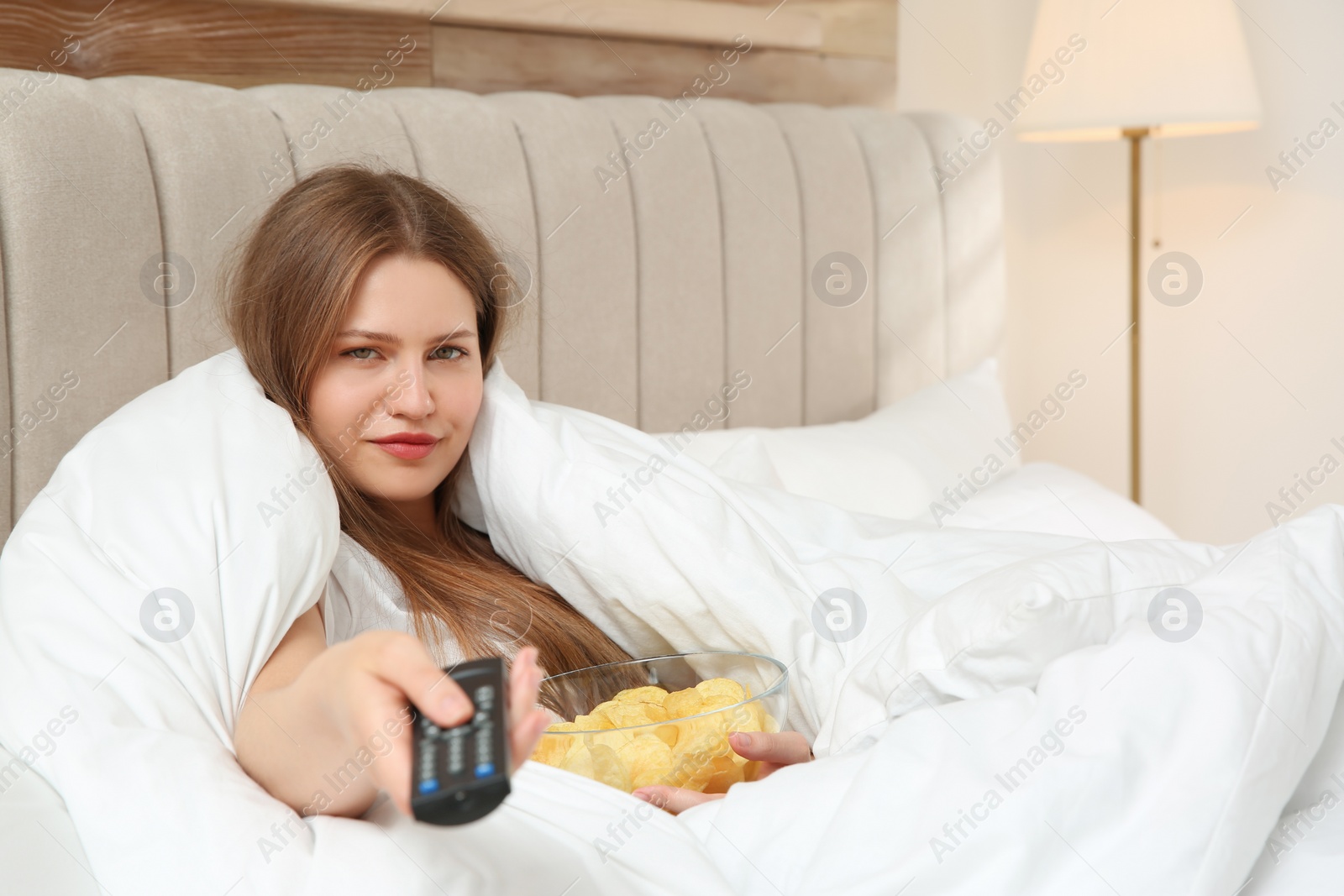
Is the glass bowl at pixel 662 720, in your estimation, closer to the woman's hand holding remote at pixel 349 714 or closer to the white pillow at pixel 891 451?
the woman's hand holding remote at pixel 349 714

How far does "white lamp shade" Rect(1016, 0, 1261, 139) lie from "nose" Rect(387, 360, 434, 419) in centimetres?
139

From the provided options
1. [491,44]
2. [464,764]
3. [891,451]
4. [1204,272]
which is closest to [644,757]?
[464,764]

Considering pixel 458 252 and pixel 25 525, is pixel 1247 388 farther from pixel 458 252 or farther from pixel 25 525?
pixel 25 525

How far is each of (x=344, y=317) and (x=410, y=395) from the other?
97 mm

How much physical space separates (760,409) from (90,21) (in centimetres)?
107

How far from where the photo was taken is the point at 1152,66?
1.91m

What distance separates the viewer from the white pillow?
5.04 feet

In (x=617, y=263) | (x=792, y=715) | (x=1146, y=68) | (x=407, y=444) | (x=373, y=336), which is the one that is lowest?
(x=792, y=715)

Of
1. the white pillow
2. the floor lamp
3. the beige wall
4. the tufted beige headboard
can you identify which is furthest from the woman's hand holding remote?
the beige wall

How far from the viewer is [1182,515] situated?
7.99ft

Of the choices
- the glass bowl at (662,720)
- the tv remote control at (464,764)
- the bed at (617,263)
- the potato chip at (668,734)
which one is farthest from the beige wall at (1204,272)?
the tv remote control at (464,764)

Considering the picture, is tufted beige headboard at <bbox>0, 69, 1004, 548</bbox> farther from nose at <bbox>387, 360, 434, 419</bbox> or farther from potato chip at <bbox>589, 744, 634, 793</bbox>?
potato chip at <bbox>589, 744, 634, 793</bbox>

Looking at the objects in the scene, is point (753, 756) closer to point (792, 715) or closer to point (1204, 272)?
point (792, 715)

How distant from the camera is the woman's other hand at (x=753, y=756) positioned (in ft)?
2.83
